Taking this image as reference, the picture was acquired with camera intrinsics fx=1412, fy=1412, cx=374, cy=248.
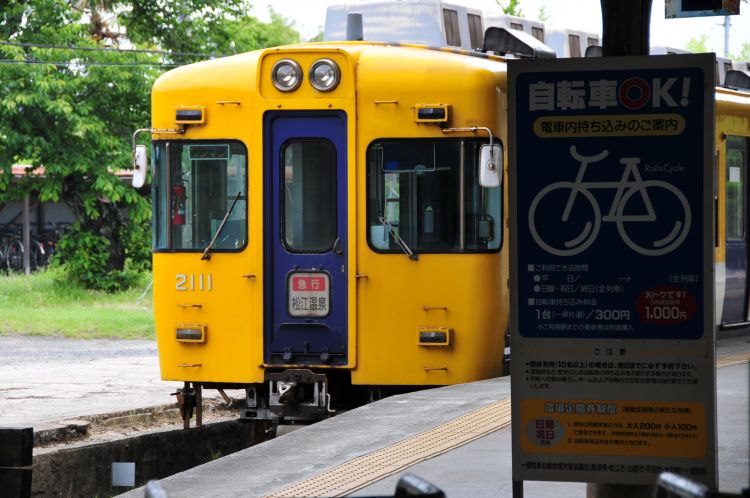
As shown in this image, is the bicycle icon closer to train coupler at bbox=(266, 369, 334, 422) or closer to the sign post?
the sign post

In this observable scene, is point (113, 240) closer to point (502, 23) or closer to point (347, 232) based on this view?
point (502, 23)

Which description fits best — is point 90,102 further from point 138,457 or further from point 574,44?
point 138,457

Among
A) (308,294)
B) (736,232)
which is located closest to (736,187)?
(736,232)

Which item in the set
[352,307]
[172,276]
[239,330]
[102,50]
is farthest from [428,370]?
[102,50]

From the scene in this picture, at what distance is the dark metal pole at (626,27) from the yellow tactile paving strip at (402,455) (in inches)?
105

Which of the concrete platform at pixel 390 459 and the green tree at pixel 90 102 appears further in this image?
the green tree at pixel 90 102

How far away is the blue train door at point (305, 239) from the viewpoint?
1099 centimetres

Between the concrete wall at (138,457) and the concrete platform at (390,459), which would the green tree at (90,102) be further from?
the concrete platform at (390,459)

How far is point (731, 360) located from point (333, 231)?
4.20 metres

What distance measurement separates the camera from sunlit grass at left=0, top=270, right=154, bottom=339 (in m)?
22.7

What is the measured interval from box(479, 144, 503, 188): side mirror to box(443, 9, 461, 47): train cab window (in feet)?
7.79

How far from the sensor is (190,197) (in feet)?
37.3

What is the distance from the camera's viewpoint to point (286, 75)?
36.4 ft

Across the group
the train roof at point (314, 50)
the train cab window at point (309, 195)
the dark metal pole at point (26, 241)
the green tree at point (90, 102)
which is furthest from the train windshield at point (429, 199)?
the dark metal pole at point (26, 241)
